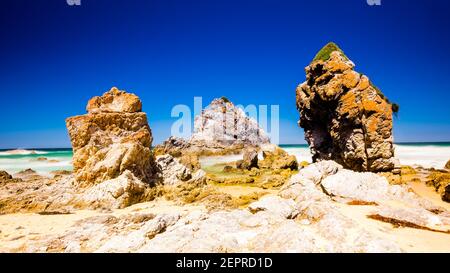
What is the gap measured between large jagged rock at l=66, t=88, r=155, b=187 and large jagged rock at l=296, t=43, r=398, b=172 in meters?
11.8

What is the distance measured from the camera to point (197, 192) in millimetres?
15008

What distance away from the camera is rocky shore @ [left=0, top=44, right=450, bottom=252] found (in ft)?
21.7

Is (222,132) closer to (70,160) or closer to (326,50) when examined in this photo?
(70,160)

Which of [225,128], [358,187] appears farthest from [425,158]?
[225,128]

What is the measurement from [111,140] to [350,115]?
13.8 m

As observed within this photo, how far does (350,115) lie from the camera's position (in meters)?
17.5

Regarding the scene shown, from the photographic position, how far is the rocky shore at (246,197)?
6625 millimetres

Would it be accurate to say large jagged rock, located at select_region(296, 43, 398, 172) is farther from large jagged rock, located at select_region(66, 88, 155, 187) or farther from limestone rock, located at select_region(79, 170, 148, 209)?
limestone rock, located at select_region(79, 170, 148, 209)

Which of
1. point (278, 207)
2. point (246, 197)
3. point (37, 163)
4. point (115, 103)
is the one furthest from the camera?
point (37, 163)

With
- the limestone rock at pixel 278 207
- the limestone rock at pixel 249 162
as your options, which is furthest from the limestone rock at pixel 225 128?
the limestone rock at pixel 278 207

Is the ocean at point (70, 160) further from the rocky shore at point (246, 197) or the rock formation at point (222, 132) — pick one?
the rocky shore at point (246, 197)
